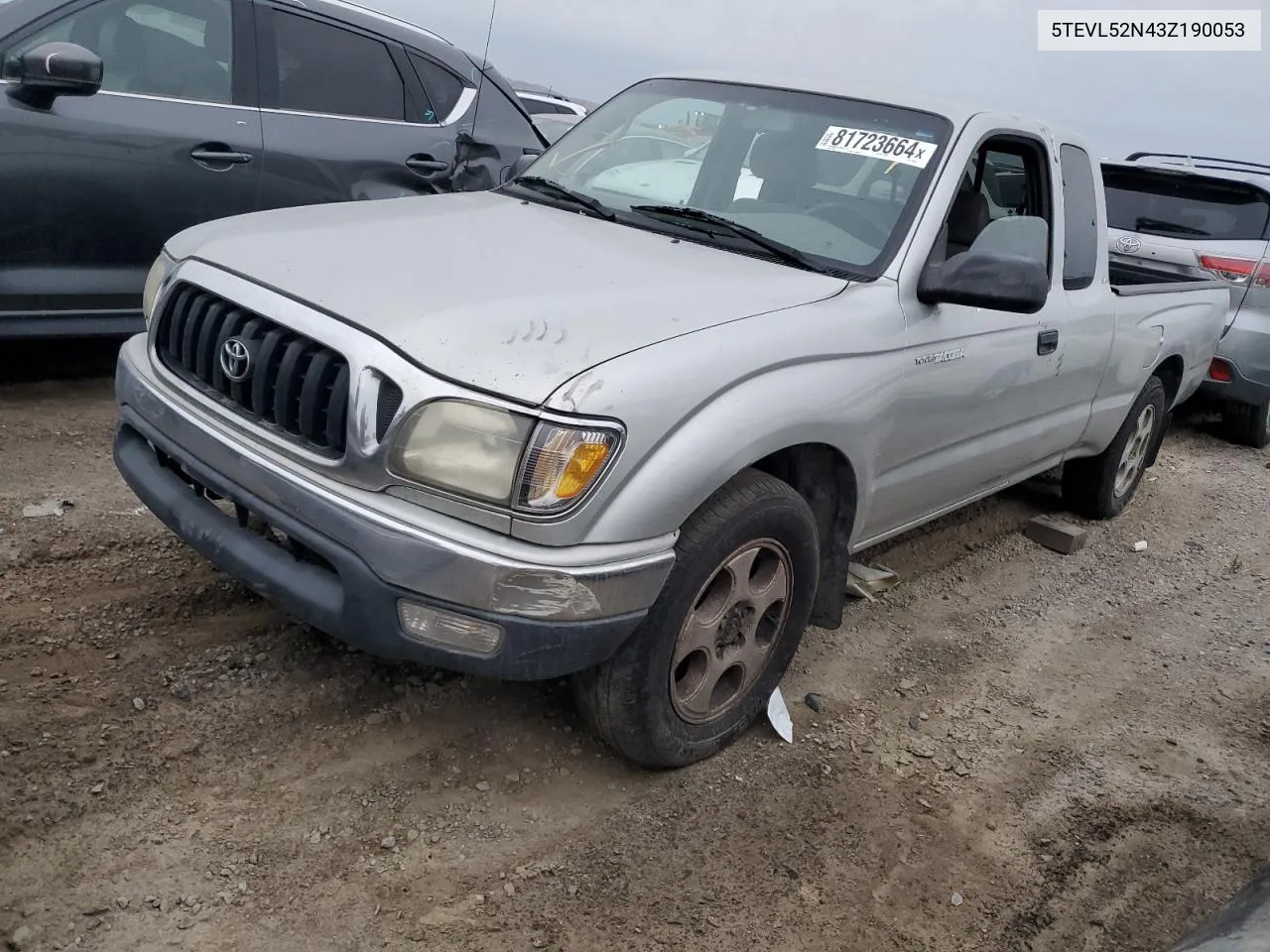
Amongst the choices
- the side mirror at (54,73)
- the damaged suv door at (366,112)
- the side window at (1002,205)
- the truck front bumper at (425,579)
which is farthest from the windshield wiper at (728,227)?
the side mirror at (54,73)

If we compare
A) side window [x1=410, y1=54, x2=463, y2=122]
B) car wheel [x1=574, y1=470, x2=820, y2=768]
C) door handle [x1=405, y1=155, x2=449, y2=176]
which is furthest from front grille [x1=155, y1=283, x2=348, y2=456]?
side window [x1=410, y1=54, x2=463, y2=122]

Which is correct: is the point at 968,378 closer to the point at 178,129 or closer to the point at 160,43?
the point at 178,129

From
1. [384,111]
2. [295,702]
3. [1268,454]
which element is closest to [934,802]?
[295,702]

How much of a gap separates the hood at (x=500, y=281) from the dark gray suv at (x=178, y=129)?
1692mm

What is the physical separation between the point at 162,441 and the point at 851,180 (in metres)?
2.11

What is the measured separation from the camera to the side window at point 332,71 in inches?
203

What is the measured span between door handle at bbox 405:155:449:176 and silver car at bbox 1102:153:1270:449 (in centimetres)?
400

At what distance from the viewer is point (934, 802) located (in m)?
3.05

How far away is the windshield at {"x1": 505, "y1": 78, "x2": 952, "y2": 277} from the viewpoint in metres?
3.28

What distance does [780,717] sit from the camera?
3.23m

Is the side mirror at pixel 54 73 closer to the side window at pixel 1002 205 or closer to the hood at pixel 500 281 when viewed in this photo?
the hood at pixel 500 281

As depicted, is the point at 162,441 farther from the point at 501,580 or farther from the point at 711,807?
the point at 711,807

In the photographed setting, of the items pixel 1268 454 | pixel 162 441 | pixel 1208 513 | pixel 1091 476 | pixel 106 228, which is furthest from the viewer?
pixel 1268 454

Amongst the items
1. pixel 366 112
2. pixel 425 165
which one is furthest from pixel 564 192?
pixel 366 112
